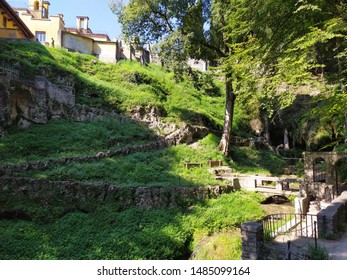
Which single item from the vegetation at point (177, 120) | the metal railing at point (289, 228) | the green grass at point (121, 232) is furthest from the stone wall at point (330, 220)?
the green grass at point (121, 232)

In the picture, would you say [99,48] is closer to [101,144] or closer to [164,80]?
[164,80]

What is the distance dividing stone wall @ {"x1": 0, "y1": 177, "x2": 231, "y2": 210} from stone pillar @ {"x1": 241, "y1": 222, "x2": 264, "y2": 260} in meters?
7.31

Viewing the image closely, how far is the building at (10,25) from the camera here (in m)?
31.5

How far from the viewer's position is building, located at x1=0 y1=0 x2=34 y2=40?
3153cm

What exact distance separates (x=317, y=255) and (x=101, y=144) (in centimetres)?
1670

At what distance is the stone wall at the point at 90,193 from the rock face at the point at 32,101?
23.9 ft

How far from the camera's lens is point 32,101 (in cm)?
2300

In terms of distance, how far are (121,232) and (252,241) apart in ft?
20.4

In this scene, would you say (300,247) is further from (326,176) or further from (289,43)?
(326,176)

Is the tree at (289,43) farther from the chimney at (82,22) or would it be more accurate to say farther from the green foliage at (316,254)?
the chimney at (82,22)

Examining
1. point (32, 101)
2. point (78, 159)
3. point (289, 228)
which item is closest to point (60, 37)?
point (32, 101)

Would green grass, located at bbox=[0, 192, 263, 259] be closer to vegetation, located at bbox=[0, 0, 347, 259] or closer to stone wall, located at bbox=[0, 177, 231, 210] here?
vegetation, located at bbox=[0, 0, 347, 259]

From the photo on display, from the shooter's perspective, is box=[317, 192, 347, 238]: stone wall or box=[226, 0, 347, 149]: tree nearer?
box=[317, 192, 347, 238]: stone wall

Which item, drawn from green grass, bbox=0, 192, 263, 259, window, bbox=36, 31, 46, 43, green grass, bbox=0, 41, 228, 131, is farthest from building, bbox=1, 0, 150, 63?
green grass, bbox=0, 192, 263, 259
